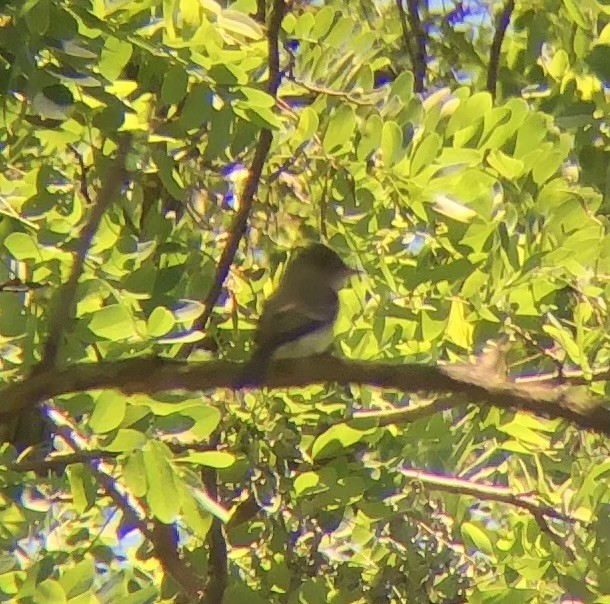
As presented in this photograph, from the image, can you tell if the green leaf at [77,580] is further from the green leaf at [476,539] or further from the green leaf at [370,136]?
the green leaf at [476,539]

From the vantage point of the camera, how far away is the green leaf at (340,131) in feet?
5.06

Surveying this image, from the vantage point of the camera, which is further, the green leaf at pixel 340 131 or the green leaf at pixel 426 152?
the green leaf at pixel 340 131

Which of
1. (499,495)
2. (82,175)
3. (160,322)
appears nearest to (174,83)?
(160,322)

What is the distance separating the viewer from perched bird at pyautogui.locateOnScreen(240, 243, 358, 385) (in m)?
1.96

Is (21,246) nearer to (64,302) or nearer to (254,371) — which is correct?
(64,302)

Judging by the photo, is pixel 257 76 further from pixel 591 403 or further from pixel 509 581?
pixel 509 581

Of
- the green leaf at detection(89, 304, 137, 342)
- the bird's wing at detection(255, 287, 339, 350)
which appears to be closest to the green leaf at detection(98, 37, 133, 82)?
the green leaf at detection(89, 304, 137, 342)

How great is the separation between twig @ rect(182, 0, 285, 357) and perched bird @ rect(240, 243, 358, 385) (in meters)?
0.27

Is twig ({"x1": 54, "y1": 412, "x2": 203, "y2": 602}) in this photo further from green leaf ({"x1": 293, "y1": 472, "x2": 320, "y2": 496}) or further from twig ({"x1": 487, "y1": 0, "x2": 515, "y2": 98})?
twig ({"x1": 487, "y1": 0, "x2": 515, "y2": 98})

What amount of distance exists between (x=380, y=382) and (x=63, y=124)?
667mm

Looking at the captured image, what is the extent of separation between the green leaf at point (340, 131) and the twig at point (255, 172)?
0.46 ft

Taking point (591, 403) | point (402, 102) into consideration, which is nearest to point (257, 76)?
point (402, 102)

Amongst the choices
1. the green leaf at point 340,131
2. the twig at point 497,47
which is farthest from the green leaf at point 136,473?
the twig at point 497,47

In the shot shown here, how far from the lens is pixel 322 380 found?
1.42 meters
